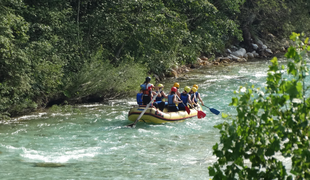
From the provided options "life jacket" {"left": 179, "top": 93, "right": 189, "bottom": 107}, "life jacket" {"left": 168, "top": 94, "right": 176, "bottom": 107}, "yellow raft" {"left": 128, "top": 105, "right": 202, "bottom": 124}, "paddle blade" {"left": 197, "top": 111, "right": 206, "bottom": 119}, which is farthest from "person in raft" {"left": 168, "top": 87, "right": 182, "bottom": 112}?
"paddle blade" {"left": 197, "top": 111, "right": 206, "bottom": 119}

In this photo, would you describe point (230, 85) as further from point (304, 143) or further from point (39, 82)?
point (304, 143)

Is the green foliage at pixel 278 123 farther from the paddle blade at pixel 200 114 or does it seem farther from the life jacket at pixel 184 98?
the life jacket at pixel 184 98

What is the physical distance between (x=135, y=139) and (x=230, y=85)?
9.35m

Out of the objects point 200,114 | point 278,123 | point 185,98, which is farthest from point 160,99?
point 278,123

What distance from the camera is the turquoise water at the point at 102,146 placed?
6992 millimetres

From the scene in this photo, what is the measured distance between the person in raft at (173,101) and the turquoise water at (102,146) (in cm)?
63

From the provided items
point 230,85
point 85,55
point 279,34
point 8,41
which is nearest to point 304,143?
point 8,41

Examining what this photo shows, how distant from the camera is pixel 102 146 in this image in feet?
28.4

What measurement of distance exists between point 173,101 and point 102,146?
11.8 ft

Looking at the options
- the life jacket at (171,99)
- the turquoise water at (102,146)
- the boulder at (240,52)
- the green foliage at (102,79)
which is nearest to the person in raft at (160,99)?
the life jacket at (171,99)

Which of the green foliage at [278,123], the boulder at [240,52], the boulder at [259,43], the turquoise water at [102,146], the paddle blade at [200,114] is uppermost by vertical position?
the boulder at [259,43]

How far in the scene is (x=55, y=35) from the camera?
1219 cm

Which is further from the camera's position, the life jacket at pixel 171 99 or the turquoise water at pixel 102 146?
the life jacket at pixel 171 99

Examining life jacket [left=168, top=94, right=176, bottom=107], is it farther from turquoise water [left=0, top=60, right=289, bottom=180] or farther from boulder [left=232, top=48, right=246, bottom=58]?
boulder [left=232, top=48, right=246, bottom=58]
